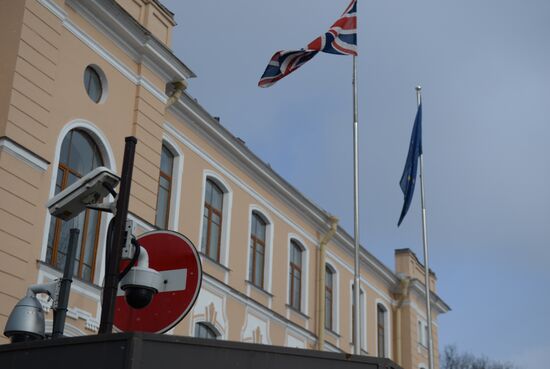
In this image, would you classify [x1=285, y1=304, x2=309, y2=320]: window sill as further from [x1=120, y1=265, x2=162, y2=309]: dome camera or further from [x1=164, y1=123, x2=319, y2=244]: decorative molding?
[x1=120, y1=265, x2=162, y2=309]: dome camera

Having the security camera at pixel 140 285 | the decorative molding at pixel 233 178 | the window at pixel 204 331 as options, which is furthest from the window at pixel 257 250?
the security camera at pixel 140 285

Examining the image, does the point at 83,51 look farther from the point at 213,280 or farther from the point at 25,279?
the point at 213,280

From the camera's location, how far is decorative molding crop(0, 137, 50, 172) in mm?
13562

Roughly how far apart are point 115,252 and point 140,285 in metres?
0.32

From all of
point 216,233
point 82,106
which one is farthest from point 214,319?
point 82,106

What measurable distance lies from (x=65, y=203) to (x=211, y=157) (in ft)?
47.7

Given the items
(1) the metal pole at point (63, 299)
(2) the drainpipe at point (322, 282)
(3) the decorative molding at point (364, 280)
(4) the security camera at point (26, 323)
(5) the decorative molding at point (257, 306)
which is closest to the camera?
(4) the security camera at point (26, 323)

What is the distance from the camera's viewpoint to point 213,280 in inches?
789

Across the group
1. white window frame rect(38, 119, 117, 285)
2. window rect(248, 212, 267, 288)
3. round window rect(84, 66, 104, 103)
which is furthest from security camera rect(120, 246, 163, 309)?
window rect(248, 212, 267, 288)

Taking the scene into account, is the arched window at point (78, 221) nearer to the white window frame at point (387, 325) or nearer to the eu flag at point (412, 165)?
the eu flag at point (412, 165)

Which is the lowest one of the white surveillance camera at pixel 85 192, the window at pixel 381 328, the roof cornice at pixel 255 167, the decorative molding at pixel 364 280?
the white surveillance camera at pixel 85 192

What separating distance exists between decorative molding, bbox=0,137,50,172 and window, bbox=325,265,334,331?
13927mm

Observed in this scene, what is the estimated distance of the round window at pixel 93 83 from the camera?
53.5ft

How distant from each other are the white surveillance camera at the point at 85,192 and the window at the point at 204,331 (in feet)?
42.9
